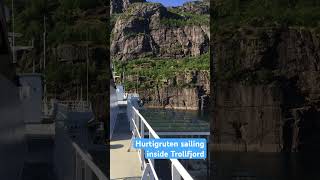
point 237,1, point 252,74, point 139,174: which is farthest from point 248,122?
point 139,174

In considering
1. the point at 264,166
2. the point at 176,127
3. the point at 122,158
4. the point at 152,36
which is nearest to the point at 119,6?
the point at 152,36

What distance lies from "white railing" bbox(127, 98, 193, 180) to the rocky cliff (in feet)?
1.60

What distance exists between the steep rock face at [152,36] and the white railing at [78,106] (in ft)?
2.40

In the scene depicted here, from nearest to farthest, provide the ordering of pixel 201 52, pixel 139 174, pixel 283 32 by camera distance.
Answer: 1. pixel 139 174
2. pixel 201 52
3. pixel 283 32

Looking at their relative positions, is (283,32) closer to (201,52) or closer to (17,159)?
(201,52)

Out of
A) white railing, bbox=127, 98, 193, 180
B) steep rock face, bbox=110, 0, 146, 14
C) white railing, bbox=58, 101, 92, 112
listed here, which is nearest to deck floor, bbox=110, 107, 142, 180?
white railing, bbox=127, 98, 193, 180

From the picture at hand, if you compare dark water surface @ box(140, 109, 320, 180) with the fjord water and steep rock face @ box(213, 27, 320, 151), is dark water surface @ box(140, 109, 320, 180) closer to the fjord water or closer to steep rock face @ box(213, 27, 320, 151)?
steep rock face @ box(213, 27, 320, 151)

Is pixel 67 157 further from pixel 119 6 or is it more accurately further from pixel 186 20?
pixel 186 20

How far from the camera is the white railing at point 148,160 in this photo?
106cm

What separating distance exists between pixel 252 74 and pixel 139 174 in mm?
16990

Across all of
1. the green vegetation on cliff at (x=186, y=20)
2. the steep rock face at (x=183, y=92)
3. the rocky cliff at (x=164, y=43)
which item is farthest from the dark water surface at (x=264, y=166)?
the green vegetation on cliff at (x=186, y=20)

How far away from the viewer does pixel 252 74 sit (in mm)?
19328

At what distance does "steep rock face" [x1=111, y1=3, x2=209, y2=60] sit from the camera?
3791mm

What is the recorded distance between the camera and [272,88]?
19.3 m
